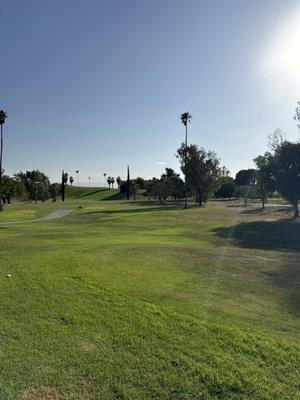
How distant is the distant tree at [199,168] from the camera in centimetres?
8531

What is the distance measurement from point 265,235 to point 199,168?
53.8 metres

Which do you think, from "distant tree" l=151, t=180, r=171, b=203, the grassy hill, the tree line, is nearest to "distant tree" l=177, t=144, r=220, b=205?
the tree line

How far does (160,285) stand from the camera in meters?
13.4

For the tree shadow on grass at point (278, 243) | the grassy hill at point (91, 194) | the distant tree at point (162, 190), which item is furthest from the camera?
the grassy hill at point (91, 194)

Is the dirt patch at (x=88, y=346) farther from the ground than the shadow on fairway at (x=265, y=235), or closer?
farther from the ground

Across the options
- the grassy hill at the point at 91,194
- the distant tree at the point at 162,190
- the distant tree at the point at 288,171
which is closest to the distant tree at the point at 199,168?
the distant tree at the point at 162,190

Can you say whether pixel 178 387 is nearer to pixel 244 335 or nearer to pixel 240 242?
pixel 244 335

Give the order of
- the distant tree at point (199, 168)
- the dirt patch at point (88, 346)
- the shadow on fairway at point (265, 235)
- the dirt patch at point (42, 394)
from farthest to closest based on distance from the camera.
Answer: the distant tree at point (199, 168)
the shadow on fairway at point (265, 235)
the dirt patch at point (88, 346)
the dirt patch at point (42, 394)

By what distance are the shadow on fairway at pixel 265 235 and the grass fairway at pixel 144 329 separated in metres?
10.2

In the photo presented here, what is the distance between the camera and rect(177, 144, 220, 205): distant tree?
85.3 m

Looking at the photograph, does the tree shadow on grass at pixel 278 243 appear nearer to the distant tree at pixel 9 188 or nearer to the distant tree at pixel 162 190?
the distant tree at pixel 162 190

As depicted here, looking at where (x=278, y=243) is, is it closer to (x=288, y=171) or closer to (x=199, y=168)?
(x=288, y=171)

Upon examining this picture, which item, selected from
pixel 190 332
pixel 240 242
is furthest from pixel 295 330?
pixel 240 242

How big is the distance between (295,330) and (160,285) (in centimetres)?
453
